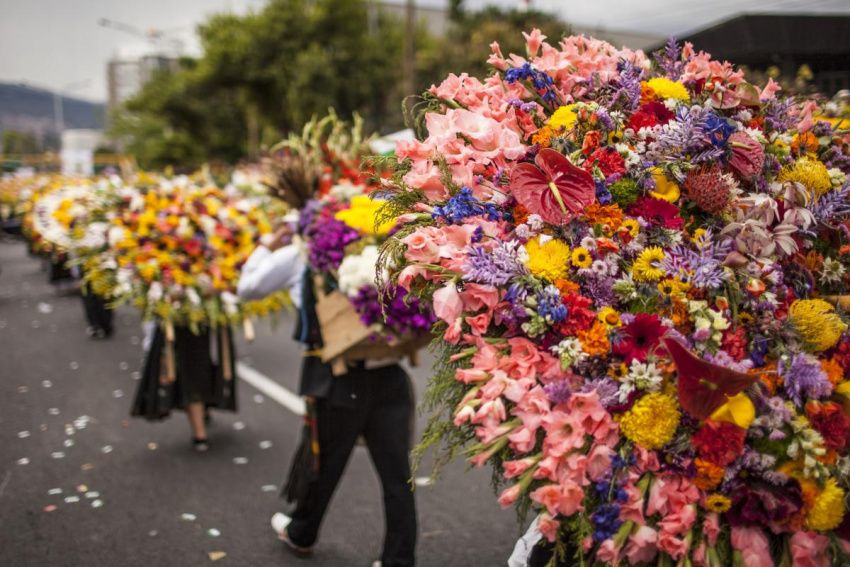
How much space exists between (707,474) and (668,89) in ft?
4.15

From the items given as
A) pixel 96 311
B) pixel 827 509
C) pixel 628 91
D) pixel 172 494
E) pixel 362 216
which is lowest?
pixel 96 311

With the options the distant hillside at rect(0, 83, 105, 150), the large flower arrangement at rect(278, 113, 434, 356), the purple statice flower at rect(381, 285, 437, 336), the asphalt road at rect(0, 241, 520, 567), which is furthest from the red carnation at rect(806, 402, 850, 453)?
the distant hillside at rect(0, 83, 105, 150)

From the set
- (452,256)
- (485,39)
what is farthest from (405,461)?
(485,39)

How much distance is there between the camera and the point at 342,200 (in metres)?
4.06

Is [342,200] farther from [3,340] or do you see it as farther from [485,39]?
[485,39]

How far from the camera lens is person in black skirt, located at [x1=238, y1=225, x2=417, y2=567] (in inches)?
141

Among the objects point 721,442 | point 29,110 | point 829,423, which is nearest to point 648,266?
point 721,442

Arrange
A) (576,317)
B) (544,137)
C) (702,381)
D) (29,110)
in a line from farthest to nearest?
(29,110)
(544,137)
(576,317)
(702,381)

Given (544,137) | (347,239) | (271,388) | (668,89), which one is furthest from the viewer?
(271,388)

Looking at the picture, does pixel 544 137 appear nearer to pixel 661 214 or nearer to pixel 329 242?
pixel 661 214

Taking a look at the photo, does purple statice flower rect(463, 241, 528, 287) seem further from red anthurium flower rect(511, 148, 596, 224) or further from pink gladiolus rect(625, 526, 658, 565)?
pink gladiolus rect(625, 526, 658, 565)

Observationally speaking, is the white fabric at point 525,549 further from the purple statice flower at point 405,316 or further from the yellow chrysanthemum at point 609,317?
the purple statice flower at point 405,316

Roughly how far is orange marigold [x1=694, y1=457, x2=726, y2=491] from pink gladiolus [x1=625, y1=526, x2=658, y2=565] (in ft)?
0.58

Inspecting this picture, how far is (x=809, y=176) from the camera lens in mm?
2211
